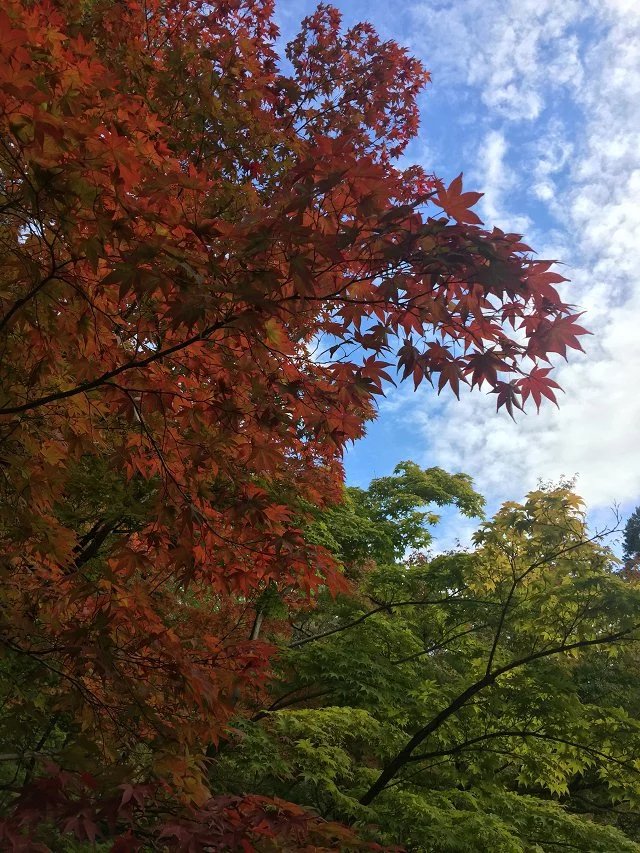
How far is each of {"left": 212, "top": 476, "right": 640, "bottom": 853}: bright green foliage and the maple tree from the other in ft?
6.71

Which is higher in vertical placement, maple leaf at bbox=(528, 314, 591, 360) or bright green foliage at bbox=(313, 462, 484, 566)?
bright green foliage at bbox=(313, 462, 484, 566)

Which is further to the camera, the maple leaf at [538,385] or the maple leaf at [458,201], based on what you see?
the maple leaf at [538,385]

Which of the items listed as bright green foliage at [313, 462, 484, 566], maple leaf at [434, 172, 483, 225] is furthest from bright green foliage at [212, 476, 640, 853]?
maple leaf at [434, 172, 483, 225]

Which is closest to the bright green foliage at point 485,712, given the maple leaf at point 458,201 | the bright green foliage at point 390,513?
the bright green foliage at point 390,513

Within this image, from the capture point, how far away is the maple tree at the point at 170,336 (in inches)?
75.0

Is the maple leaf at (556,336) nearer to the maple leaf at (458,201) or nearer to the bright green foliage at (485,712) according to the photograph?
the maple leaf at (458,201)

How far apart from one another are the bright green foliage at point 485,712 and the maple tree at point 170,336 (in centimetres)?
205

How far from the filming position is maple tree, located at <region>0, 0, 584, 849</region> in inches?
75.0

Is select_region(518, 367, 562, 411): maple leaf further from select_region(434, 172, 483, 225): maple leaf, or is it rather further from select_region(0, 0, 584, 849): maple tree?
select_region(434, 172, 483, 225): maple leaf

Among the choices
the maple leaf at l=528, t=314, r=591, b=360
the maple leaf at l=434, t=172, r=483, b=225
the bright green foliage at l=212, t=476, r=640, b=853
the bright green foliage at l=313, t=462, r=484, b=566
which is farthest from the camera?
the bright green foliage at l=313, t=462, r=484, b=566

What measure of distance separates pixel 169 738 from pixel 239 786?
3.75 meters

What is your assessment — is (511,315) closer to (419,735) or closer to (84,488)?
(84,488)

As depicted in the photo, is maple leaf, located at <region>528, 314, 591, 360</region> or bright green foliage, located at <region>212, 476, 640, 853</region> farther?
bright green foliage, located at <region>212, 476, 640, 853</region>

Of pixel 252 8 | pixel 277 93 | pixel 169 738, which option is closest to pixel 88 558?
pixel 169 738
